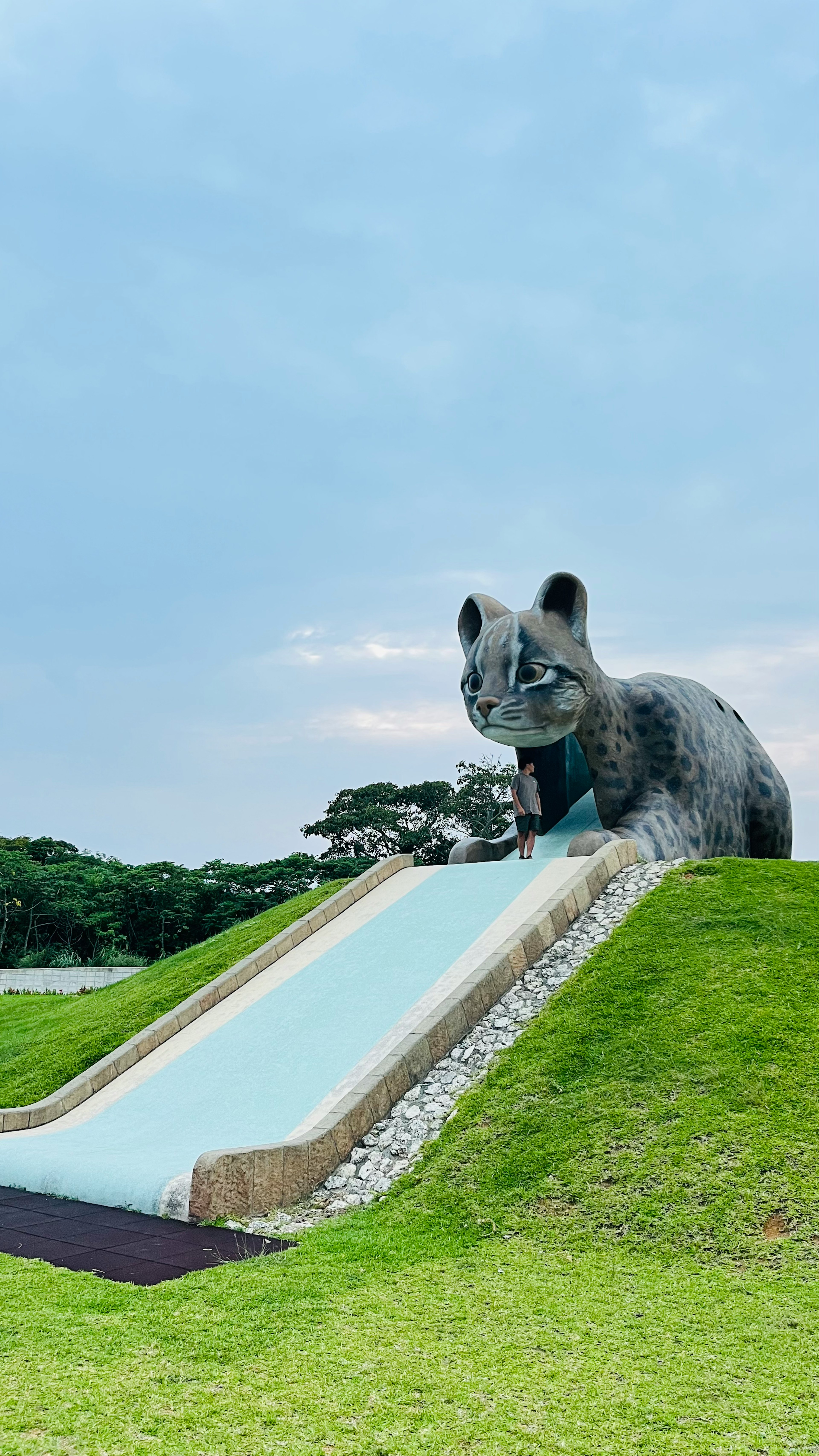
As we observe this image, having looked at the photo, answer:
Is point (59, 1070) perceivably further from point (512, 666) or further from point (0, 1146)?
point (512, 666)

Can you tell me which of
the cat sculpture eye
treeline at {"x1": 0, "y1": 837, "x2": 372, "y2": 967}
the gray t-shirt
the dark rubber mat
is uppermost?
the cat sculpture eye

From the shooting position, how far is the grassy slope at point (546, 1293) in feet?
13.2

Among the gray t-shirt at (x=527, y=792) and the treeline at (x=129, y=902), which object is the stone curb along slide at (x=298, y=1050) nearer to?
the gray t-shirt at (x=527, y=792)

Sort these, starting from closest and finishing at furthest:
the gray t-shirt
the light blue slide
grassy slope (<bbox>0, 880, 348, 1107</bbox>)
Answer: the light blue slide → grassy slope (<bbox>0, 880, 348, 1107</bbox>) → the gray t-shirt

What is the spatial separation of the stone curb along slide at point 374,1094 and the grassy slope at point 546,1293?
2.27 feet

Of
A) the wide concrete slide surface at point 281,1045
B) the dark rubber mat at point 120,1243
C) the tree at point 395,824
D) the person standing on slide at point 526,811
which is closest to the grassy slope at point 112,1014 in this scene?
the wide concrete slide surface at point 281,1045

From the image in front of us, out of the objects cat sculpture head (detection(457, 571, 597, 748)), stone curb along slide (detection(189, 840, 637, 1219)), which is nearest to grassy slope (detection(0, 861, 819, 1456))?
stone curb along slide (detection(189, 840, 637, 1219))

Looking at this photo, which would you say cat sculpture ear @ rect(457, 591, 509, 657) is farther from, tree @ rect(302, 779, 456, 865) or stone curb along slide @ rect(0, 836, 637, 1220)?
tree @ rect(302, 779, 456, 865)

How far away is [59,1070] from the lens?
12305 mm

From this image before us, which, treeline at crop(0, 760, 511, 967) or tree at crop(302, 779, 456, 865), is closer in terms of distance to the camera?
treeline at crop(0, 760, 511, 967)

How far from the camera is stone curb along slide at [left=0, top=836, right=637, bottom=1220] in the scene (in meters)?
7.63

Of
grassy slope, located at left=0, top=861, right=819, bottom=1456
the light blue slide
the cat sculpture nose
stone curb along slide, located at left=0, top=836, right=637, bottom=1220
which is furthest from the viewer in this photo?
the cat sculpture nose

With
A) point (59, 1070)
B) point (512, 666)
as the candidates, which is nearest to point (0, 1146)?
point (59, 1070)

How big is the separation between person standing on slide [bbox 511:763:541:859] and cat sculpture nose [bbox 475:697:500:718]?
1.08 metres
